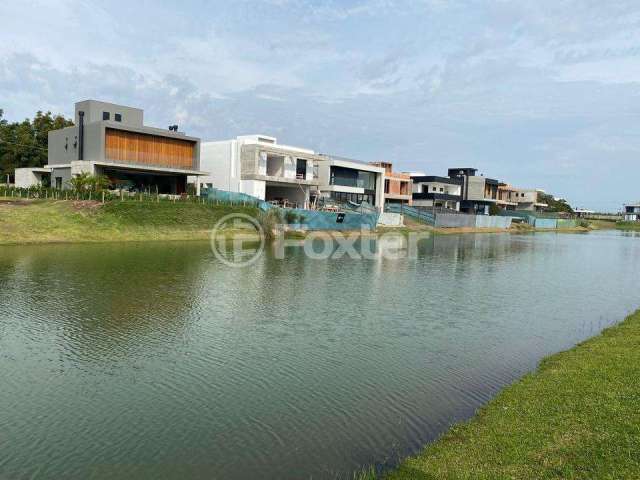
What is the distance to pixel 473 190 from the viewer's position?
121375 millimetres

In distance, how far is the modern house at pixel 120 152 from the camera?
177ft

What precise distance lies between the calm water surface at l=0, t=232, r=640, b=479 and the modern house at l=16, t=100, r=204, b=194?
26195 millimetres

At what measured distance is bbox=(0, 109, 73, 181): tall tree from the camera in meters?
69.2

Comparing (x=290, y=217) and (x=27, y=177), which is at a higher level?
(x=27, y=177)

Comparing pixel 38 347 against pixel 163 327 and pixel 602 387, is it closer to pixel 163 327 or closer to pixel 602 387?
pixel 163 327

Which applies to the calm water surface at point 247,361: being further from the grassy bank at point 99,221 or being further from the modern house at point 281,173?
the modern house at point 281,173

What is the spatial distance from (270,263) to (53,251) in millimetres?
14521

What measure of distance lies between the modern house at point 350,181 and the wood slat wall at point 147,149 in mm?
22135

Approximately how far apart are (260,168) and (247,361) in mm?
54586

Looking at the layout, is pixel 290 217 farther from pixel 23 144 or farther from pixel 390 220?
pixel 23 144

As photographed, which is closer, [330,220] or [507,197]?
[330,220]

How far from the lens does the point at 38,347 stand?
14984 millimetres

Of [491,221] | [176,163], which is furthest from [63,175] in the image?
[491,221]

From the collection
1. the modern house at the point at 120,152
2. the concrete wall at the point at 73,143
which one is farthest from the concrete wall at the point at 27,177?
the concrete wall at the point at 73,143
